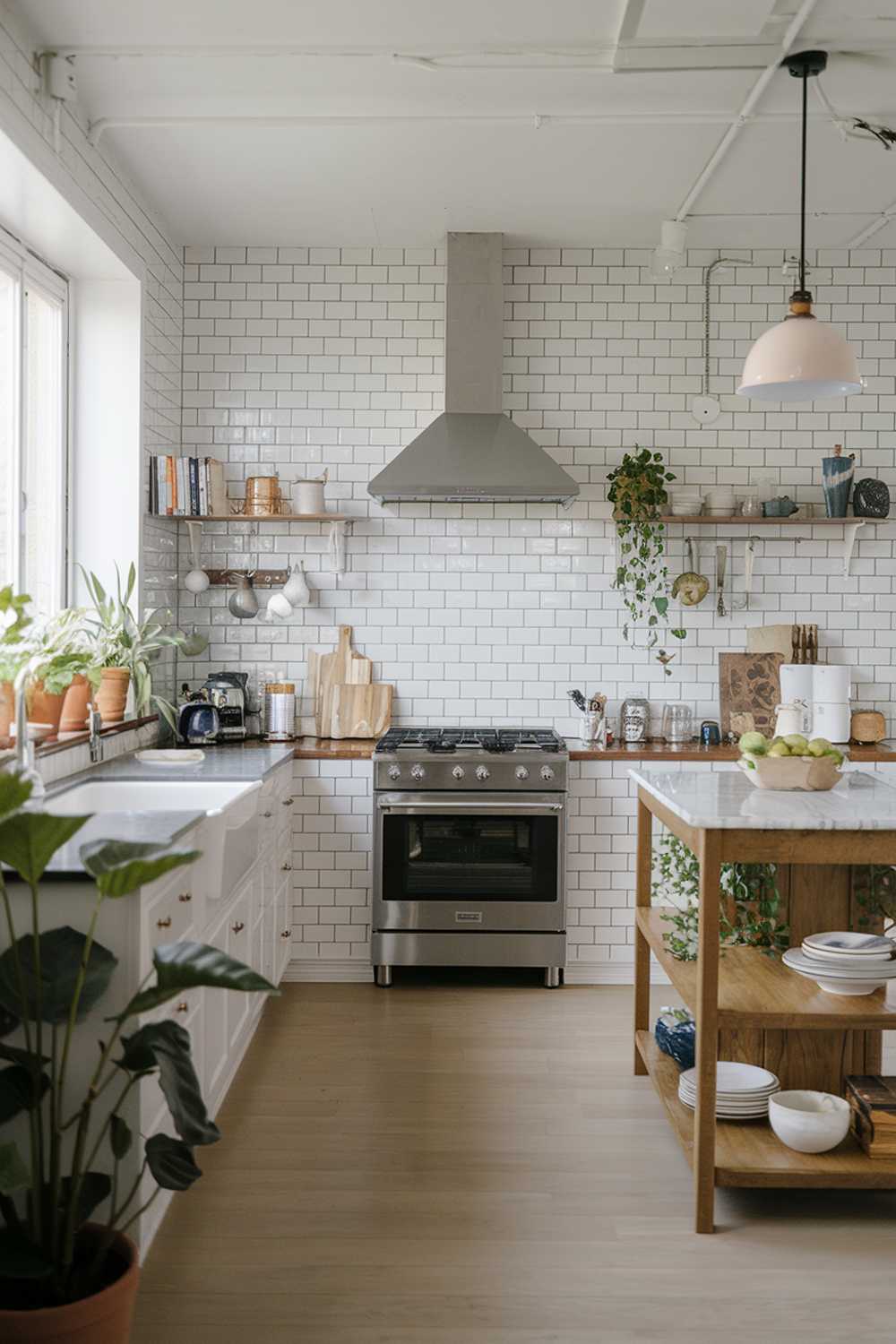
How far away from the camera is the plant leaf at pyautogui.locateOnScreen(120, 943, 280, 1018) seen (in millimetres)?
1919

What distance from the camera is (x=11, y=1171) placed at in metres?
1.92

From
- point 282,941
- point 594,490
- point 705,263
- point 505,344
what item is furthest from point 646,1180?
point 705,263

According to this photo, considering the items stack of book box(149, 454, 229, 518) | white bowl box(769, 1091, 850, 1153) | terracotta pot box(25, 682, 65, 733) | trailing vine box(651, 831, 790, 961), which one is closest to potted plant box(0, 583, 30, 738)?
terracotta pot box(25, 682, 65, 733)

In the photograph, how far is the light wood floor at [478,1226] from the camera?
2494mm

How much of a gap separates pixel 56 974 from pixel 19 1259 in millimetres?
469

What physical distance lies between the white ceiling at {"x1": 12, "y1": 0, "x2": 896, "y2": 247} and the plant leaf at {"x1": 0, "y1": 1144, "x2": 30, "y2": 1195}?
2882 millimetres

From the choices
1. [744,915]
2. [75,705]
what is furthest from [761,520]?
[75,705]

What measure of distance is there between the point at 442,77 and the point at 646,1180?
3.26 meters

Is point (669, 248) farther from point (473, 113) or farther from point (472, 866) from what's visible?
point (472, 866)

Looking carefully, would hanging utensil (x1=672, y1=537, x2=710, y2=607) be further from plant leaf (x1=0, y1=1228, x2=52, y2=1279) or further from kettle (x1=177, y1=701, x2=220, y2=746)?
plant leaf (x1=0, y1=1228, x2=52, y2=1279)

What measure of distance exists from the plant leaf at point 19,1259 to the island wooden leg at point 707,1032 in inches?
60.4

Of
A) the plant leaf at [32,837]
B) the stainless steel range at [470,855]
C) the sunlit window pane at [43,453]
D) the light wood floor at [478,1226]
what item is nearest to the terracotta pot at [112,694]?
the sunlit window pane at [43,453]

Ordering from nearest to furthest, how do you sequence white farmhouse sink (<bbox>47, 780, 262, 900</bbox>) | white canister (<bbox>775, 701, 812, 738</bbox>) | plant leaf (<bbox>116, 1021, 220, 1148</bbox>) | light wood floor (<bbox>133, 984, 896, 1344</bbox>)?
plant leaf (<bbox>116, 1021, 220, 1148</bbox>) < light wood floor (<bbox>133, 984, 896, 1344</bbox>) < white farmhouse sink (<bbox>47, 780, 262, 900</bbox>) < white canister (<bbox>775, 701, 812, 738</bbox>)

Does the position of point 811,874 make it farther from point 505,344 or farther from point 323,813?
point 505,344
